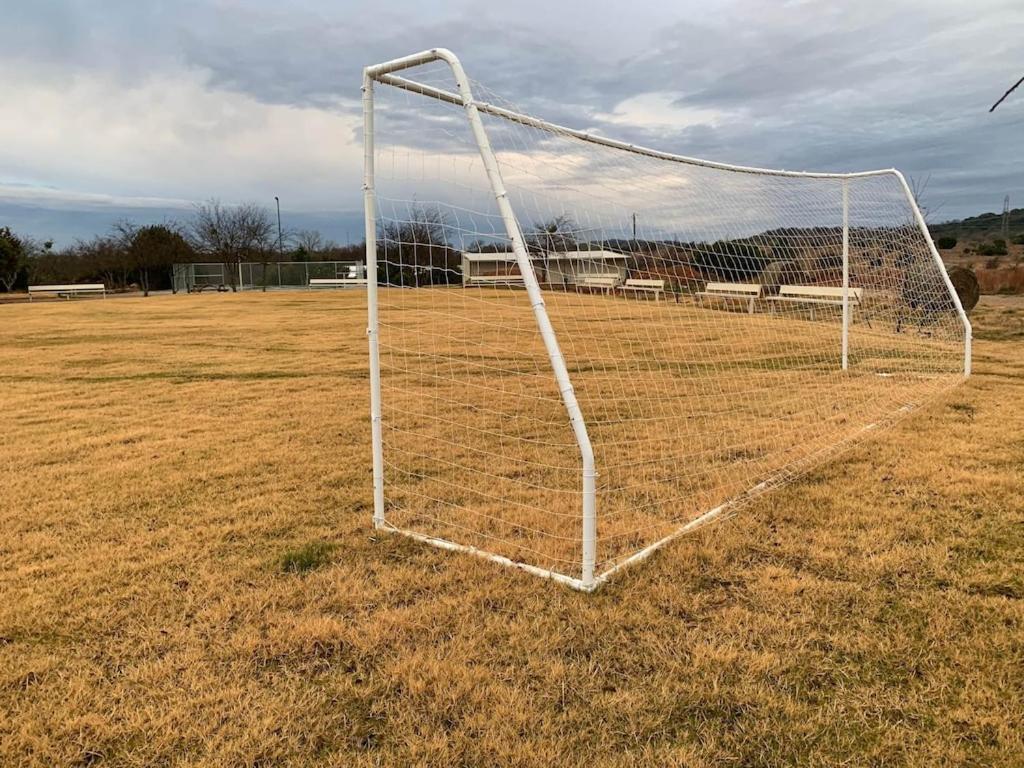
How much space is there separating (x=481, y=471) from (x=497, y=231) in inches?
83.7

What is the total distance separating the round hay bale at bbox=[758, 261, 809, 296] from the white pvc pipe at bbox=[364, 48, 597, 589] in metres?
5.39

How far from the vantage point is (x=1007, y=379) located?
316 inches

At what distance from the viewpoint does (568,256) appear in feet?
14.8

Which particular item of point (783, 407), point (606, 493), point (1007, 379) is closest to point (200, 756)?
point (606, 493)

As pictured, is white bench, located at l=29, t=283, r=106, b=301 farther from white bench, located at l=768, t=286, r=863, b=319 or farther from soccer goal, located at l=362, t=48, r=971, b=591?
white bench, located at l=768, t=286, r=863, b=319

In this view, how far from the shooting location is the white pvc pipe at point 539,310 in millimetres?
2854

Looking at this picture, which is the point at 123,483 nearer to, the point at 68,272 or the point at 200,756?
the point at 200,756

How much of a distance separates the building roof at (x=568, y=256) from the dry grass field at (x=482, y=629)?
171 cm

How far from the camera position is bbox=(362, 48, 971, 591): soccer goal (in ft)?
11.7

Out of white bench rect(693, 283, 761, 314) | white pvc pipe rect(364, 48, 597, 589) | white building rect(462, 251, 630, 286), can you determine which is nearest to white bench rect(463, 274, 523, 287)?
white building rect(462, 251, 630, 286)

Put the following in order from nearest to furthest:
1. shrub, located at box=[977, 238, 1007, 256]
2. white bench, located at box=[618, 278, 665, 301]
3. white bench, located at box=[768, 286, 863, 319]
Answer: white bench, located at box=[618, 278, 665, 301], white bench, located at box=[768, 286, 863, 319], shrub, located at box=[977, 238, 1007, 256]

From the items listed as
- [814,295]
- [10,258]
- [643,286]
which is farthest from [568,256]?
[10,258]

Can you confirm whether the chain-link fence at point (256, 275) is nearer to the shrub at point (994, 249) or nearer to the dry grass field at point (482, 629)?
the shrub at point (994, 249)

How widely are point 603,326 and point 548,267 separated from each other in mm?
4701
